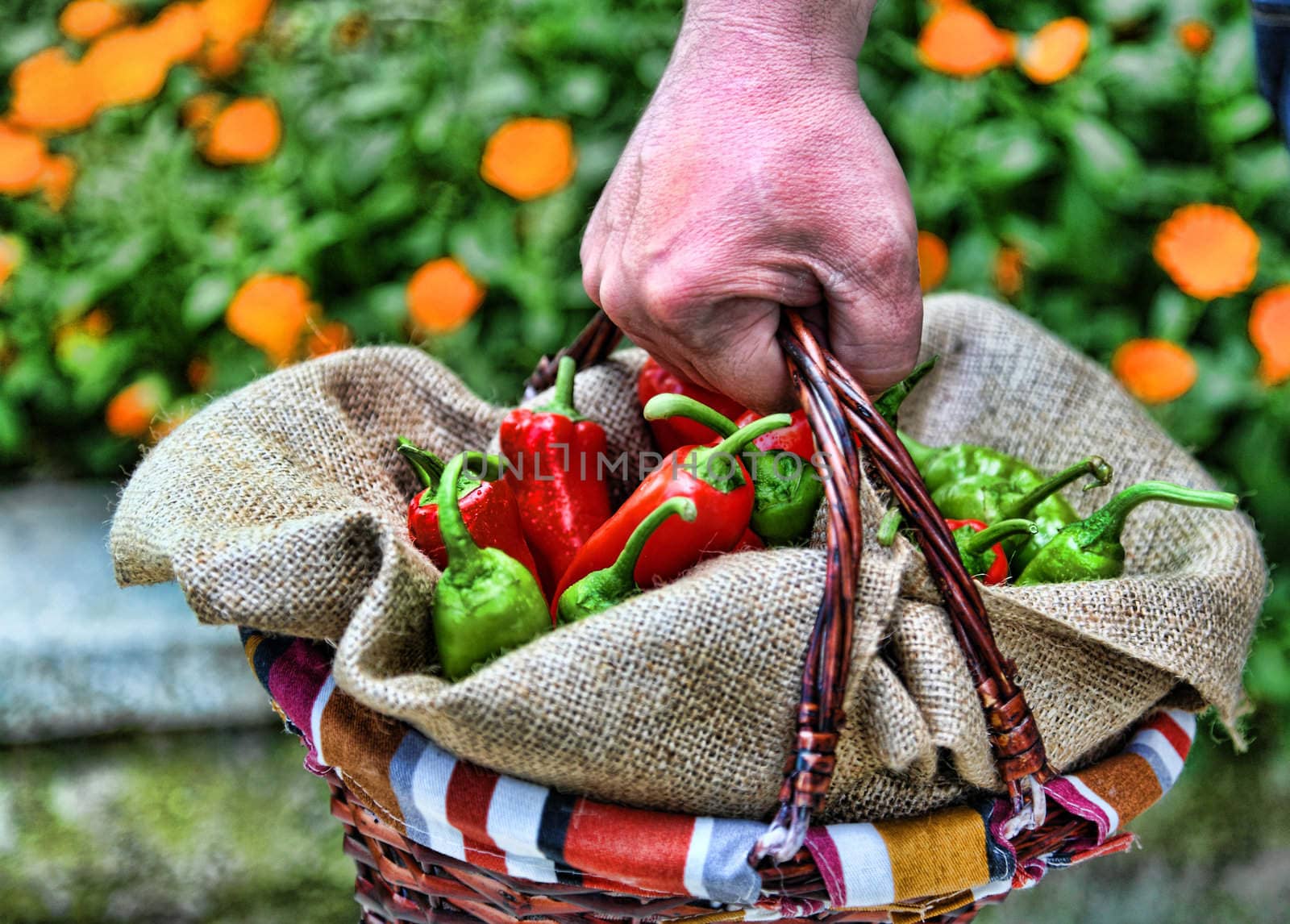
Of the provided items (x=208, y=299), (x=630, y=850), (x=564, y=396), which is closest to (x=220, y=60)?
(x=208, y=299)

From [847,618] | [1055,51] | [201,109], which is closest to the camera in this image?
[847,618]

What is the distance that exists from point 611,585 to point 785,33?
52cm

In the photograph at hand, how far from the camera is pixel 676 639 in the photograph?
88cm

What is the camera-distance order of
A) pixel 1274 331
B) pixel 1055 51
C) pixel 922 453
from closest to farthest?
pixel 922 453 < pixel 1274 331 < pixel 1055 51

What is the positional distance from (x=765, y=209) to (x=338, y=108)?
1.26 meters

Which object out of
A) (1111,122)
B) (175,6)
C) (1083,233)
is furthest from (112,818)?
(1111,122)

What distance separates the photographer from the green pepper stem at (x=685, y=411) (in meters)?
1.07

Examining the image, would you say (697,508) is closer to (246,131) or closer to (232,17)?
(246,131)

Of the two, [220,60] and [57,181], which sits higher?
[220,60]

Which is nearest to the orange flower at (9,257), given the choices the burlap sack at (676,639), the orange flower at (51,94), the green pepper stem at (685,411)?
the orange flower at (51,94)

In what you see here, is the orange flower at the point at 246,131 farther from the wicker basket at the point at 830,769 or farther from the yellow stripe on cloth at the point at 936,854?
the yellow stripe on cloth at the point at 936,854

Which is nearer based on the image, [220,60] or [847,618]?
[847,618]

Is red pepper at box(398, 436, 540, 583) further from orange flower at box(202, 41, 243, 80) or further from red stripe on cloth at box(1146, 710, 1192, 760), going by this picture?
orange flower at box(202, 41, 243, 80)

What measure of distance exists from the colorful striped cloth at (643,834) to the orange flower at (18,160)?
1.36 metres
